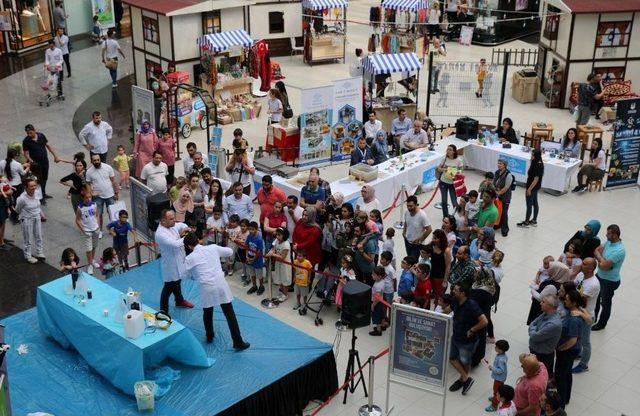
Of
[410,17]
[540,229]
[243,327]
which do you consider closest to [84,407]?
[243,327]

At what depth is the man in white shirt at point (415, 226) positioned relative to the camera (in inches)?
497

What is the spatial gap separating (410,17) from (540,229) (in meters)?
15.5

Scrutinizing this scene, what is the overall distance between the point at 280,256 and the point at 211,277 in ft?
7.06

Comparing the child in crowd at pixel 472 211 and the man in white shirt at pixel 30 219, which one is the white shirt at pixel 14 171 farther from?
the child in crowd at pixel 472 211

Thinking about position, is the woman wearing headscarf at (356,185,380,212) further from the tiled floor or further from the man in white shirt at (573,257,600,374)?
the man in white shirt at (573,257,600,374)

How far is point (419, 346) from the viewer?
9.62 metres

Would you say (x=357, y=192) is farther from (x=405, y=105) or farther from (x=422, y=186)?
(x=405, y=105)

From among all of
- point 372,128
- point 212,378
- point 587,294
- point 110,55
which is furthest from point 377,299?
point 110,55

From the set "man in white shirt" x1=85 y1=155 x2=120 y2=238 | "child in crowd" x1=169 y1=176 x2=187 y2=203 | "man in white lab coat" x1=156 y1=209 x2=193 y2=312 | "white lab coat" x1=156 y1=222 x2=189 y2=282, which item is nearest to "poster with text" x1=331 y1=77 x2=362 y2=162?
"child in crowd" x1=169 y1=176 x2=187 y2=203

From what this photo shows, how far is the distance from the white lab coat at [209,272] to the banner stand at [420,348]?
2213 millimetres

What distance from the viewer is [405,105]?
1969 cm

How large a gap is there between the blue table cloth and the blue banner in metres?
8.93

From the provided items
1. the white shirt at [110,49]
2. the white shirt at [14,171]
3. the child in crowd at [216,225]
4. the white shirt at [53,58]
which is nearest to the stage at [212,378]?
the child in crowd at [216,225]

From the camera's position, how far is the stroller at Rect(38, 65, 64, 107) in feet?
74.1
